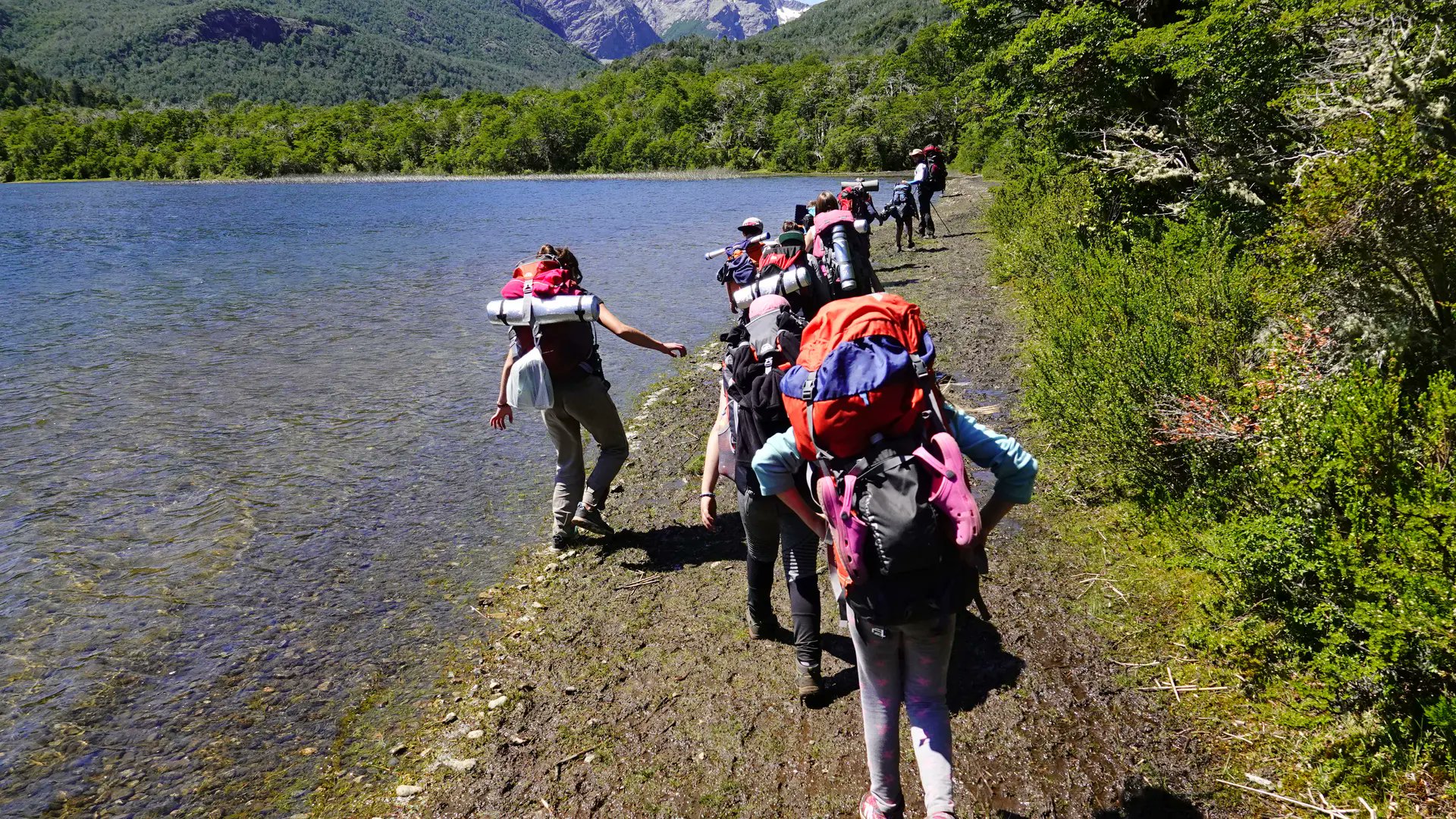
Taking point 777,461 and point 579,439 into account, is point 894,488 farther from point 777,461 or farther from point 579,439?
point 579,439

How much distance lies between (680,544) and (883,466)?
417cm

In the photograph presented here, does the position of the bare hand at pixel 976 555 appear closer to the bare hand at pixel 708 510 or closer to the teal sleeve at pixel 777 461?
the teal sleeve at pixel 777 461

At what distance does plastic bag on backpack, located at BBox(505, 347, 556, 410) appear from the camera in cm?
567

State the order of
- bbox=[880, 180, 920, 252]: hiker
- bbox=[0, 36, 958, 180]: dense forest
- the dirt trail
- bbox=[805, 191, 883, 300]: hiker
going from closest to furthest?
1. the dirt trail
2. bbox=[805, 191, 883, 300]: hiker
3. bbox=[880, 180, 920, 252]: hiker
4. bbox=[0, 36, 958, 180]: dense forest

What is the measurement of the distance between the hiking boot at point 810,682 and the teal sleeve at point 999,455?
196 cm

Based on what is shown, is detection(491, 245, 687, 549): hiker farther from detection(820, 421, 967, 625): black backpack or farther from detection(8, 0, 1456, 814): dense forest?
detection(8, 0, 1456, 814): dense forest

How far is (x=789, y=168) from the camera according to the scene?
85.4 m

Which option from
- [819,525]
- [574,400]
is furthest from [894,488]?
[574,400]

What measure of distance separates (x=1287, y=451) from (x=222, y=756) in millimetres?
5955

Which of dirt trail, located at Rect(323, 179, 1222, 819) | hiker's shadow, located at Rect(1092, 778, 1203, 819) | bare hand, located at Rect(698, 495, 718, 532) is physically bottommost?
dirt trail, located at Rect(323, 179, 1222, 819)

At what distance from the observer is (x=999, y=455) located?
2.68 m

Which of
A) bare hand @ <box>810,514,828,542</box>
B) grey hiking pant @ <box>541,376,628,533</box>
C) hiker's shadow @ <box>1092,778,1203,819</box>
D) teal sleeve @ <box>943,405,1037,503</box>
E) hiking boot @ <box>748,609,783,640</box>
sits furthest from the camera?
grey hiking pant @ <box>541,376,628,533</box>

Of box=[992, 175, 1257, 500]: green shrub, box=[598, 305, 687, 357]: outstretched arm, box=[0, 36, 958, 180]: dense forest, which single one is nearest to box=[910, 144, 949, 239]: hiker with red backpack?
box=[992, 175, 1257, 500]: green shrub

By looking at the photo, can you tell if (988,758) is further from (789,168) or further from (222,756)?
(789,168)
